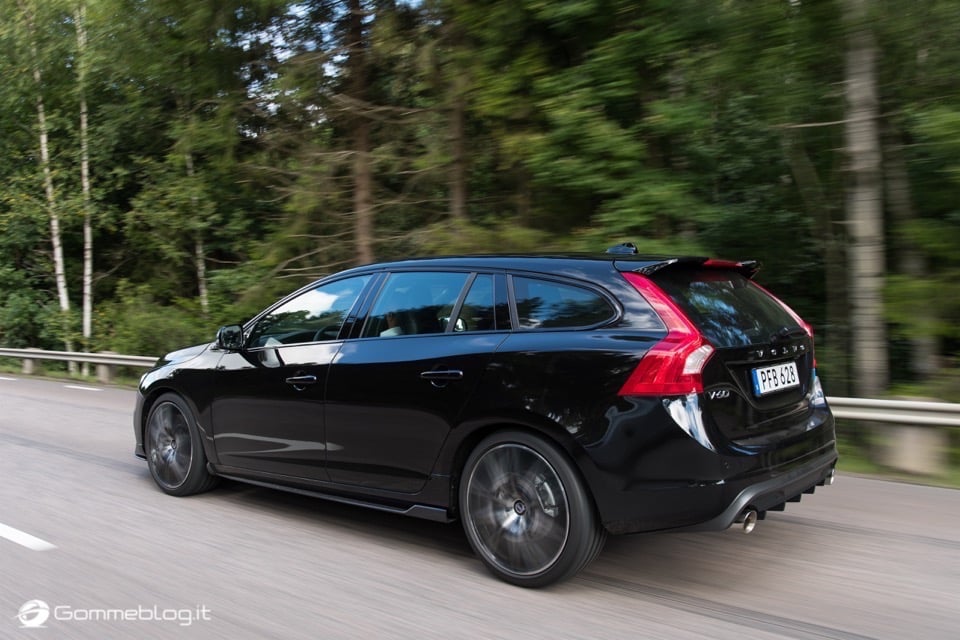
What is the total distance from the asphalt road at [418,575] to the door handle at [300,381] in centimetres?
87

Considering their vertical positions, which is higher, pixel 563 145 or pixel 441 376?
pixel 563 145

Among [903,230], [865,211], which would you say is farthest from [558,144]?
[903,230]

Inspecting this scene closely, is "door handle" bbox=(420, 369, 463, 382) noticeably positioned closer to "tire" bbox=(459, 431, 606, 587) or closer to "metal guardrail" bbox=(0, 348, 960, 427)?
"tire" bbox=(459, 431, 606, 587)

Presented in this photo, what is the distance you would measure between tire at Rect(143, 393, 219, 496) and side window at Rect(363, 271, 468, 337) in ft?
5.82

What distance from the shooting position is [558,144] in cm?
930

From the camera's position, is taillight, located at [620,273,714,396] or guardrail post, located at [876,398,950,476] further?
guardrail post, located at [876,398,950,476]

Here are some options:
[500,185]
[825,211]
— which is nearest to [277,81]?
[500,185]

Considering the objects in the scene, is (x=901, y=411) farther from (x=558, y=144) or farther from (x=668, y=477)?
(x=558, y=144)

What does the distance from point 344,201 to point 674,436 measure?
11233mm

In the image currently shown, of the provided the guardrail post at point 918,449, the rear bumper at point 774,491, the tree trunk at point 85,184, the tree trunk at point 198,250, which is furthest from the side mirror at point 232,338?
the tree trunk at point 85,184

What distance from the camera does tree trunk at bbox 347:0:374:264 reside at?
13719mm

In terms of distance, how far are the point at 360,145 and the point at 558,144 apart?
5.77m

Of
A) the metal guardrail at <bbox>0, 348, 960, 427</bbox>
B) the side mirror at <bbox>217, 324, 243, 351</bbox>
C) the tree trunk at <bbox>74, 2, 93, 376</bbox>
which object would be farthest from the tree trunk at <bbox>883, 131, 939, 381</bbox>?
the tree trunk at <bbox>74, 2, 93, 376</bbox>

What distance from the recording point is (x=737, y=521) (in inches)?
141
